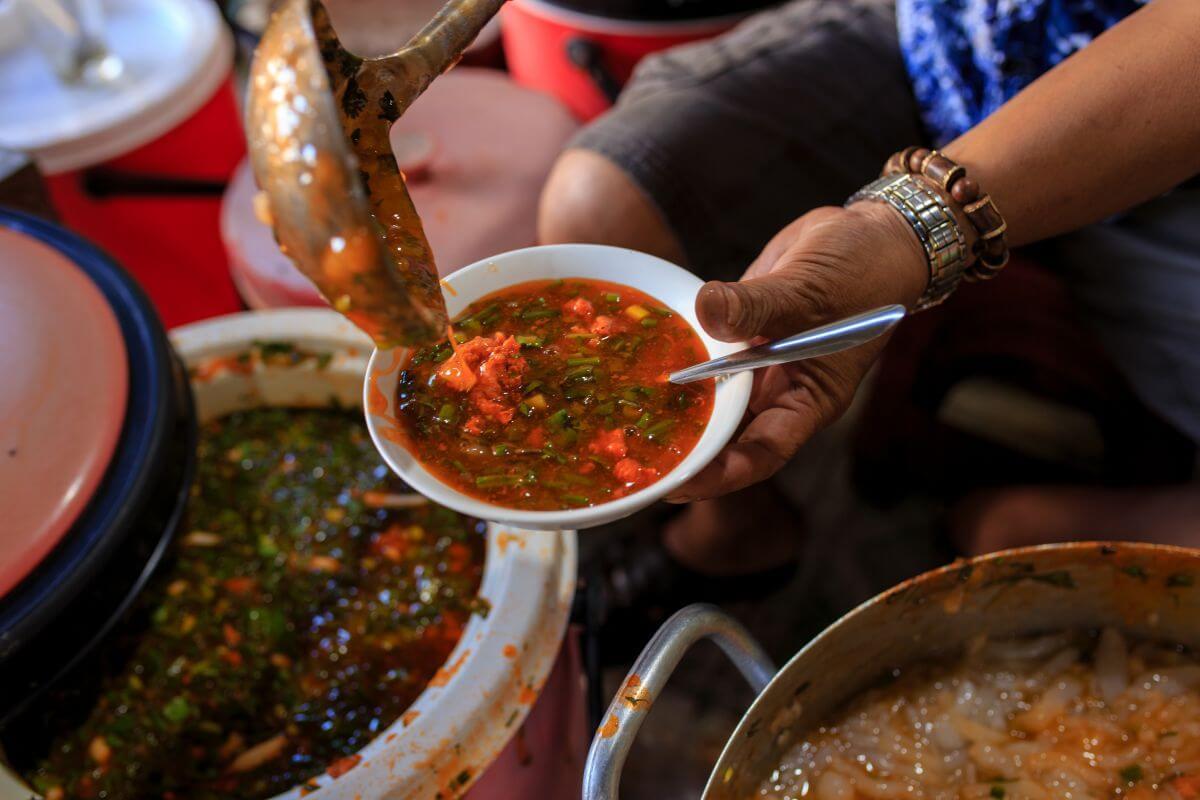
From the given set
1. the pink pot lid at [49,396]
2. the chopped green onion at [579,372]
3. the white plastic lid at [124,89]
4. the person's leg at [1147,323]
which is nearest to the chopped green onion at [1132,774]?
the person's leg at [1147,323]

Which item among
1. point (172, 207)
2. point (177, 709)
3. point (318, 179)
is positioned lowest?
point (177, 709)

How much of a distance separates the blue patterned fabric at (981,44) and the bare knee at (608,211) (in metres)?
0.66

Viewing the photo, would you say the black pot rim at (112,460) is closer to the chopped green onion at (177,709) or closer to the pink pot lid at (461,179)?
the chopped green onion at (177,709)

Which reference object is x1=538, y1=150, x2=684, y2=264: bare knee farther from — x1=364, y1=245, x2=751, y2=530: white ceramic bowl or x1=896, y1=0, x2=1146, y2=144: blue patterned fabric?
x1=896, y1=0, x2=1146, y2=144: blue patterned fabric

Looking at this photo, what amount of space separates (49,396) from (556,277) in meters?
0.74

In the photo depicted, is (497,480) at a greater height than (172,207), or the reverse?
(497,480)

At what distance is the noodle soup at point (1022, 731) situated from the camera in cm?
140

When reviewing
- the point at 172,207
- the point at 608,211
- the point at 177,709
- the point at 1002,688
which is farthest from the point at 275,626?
the point at 172,207

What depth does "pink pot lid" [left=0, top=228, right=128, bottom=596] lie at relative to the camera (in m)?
1.21

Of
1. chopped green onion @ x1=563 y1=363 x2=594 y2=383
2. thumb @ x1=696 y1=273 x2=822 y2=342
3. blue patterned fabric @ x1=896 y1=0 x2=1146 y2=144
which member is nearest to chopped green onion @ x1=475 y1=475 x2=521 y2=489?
chopped green onion @ x1=563 y1=363 x2=594 y2=383

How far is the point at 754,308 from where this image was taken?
1.24m

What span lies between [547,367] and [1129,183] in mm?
1084

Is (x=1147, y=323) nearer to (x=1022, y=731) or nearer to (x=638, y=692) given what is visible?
(x=1022, y=731)

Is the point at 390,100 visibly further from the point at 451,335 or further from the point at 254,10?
the point at 254,10
